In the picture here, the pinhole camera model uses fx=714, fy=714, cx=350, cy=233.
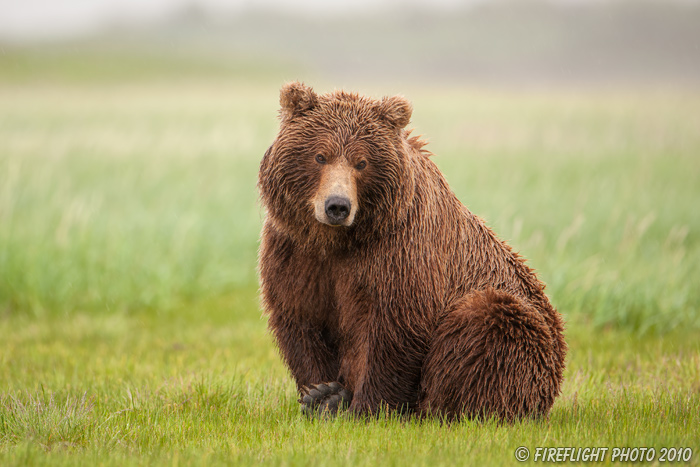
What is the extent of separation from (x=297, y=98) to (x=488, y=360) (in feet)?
6.68

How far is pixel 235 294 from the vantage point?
987 cm

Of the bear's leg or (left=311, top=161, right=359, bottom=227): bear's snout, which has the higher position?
(left=311, top=161, right=359, bottom=227): bear's snout

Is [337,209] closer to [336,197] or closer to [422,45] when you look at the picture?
[336,197]

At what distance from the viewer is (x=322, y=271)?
464cm

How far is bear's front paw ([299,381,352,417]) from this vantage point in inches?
183

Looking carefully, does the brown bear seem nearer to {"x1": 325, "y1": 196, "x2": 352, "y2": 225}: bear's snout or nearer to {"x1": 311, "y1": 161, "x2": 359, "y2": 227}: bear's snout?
{"x1": 311, "y1": 161, "x2": 359, "y2": 227}: bear's snout

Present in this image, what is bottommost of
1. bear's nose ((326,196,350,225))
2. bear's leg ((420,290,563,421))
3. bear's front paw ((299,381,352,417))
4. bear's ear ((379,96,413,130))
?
bear's front paw ((299,381,352,417))

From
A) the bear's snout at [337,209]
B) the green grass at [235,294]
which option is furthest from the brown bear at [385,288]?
the green grass at [235,294]

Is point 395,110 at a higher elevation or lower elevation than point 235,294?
higher

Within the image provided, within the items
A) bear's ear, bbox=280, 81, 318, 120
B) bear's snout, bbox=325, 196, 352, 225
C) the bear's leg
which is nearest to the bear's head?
bear's ear, bbox=280, 81, 318, 120

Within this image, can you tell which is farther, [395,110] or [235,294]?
[235,294]

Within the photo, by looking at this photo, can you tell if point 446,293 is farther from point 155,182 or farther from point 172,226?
point 155,182

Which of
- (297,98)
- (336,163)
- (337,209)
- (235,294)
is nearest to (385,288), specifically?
(337,209)

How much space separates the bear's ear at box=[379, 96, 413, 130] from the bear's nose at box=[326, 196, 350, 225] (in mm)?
753
